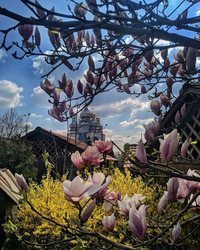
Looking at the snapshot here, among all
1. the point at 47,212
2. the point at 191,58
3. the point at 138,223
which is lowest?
the point at 47,212

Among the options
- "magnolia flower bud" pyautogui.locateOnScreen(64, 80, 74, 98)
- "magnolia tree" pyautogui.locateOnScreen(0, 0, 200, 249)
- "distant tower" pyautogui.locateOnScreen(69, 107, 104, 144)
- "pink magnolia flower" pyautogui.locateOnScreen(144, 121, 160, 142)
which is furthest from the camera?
"distant tower" pyautogui.locateOnScreen(69, 107, 104, 144)

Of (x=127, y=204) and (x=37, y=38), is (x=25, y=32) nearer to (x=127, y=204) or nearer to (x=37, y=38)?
(x=37, y=38)

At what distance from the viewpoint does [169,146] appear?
129cm

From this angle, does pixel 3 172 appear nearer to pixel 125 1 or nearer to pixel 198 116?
pixel 198 116

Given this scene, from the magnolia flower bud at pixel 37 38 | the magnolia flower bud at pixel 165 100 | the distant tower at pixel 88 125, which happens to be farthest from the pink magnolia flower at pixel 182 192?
the distant tower at pixel 88 125

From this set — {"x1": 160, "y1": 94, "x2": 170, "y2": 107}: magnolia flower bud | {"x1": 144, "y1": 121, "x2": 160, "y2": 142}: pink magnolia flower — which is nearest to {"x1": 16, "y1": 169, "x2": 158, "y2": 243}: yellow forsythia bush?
{"x1": 160, "y1": 94, "x2": 170, "y2": 107}: magnolia flower bud

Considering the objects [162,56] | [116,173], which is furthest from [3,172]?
[162,56]

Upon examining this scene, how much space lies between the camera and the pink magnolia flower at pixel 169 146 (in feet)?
4.21

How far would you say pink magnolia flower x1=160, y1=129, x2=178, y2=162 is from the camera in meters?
1.28

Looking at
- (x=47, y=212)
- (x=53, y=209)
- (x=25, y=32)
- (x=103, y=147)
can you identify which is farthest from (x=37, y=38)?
(x=47, y=212)

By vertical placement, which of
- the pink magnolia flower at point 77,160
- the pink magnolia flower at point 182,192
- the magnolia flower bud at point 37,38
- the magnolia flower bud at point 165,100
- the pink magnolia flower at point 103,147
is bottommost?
the pink magnolia flower at point 182,192

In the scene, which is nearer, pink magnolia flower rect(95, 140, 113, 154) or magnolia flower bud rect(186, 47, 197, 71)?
magnolia flower bud rect(186, 47, 197, 71)

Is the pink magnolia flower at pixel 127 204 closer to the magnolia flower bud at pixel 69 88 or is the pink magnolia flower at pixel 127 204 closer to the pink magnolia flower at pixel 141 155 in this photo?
the pink magnolia flower at pixel 141 155

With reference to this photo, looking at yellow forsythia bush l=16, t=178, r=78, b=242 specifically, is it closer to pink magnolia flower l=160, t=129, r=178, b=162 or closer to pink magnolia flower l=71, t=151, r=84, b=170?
pink magnolia flower l=71, t=151, r=84, b=170
